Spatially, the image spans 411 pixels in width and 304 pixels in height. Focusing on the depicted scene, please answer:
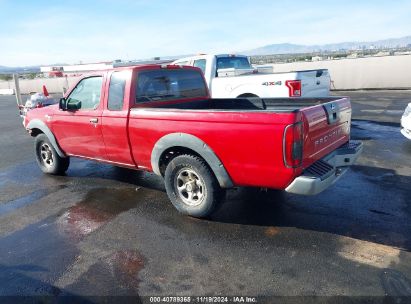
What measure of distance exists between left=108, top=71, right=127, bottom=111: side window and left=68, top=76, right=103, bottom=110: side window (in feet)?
0.94

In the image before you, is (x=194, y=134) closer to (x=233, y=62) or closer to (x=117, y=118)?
(x=117, y=118)

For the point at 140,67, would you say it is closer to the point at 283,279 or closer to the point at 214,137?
the point at 214,137

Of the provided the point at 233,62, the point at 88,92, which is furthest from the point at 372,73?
the point at 88,92

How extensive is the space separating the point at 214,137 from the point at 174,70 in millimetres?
2075

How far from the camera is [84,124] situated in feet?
18.4

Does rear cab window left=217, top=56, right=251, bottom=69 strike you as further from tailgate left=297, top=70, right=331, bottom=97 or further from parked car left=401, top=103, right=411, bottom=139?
parked car left=401, top=103, right=411, bottom=139

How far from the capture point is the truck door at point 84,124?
5.46 meters

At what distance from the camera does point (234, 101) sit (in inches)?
235

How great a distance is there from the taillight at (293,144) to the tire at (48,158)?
15.0 ft

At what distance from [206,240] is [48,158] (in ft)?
13.5

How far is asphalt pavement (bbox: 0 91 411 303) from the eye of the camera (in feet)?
10.8

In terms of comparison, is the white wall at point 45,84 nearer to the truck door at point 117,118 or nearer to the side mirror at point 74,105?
the side mirror at point 74,105

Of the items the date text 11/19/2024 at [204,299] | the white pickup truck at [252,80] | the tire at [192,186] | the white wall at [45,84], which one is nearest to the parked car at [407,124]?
the white pickup truck at [252,80]

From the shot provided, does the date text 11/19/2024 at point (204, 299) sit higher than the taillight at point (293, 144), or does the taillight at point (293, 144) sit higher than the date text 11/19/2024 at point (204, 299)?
the taillight at point (293, 144)
